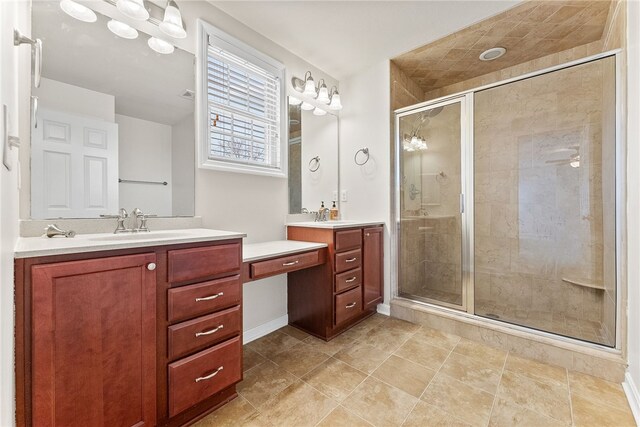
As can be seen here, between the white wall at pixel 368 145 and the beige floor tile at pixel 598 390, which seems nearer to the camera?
the beige floor tile at pixel 598 390

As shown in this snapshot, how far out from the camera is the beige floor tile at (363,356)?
1.80 m

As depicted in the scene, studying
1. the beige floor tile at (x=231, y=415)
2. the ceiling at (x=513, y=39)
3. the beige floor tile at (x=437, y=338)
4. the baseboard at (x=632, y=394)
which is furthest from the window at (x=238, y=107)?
the baseboard at (x=632, y=394)

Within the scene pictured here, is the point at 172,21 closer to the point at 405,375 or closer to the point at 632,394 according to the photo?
the point at 405,375

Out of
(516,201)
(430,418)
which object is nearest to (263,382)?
(430,418)

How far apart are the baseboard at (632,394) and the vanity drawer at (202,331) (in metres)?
2.07

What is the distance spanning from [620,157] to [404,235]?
161cm

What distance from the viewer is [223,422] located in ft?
4.37

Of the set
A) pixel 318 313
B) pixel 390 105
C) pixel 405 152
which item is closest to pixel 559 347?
pixel 318 313

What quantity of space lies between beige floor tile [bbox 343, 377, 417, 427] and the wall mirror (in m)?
1.54

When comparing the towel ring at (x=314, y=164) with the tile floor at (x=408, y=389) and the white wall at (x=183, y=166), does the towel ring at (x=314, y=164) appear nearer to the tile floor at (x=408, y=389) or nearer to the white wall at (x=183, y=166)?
the white wall at (x=183, y=166)

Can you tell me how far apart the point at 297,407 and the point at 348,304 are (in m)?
0.96

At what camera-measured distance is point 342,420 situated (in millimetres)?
1340

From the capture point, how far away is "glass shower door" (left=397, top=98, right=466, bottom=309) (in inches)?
102

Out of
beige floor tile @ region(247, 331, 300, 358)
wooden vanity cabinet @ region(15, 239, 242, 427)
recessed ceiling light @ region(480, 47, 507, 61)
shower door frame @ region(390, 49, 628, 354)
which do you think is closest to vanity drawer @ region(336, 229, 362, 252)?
shower door frame @ region(390, 49, 628, 354)
